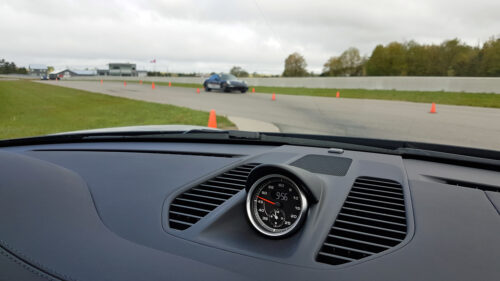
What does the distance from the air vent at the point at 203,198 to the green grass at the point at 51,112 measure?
2514 millimetres

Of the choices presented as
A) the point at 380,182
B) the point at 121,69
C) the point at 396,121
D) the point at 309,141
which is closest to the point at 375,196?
the point at 380,182

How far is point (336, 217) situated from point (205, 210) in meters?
0.65

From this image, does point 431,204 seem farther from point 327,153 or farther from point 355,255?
point 327,153

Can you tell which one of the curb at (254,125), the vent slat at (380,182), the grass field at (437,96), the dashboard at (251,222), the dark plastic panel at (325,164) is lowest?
the curb at (254,125)

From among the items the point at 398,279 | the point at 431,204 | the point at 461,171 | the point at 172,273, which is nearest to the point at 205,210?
the point at 172,273

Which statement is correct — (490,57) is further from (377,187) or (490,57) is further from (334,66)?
(334,66)

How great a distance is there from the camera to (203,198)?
2043mm

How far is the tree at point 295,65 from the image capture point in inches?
133

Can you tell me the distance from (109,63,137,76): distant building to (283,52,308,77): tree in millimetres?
1614

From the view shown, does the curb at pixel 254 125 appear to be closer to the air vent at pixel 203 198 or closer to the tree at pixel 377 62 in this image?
the tree at pixel 377 62

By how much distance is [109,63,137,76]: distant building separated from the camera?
12.7 feet

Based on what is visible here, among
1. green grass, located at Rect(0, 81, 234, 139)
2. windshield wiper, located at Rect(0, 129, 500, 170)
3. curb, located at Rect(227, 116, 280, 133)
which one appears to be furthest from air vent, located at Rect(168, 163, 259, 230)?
curb, located at Rect(227, 116, 280, 133)

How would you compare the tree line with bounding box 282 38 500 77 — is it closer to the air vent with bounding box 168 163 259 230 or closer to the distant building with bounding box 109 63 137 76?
the air vent with bounding box 168 163 259 230

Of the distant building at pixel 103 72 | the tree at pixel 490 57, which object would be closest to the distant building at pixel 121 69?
the distant building at pixel 103 72
